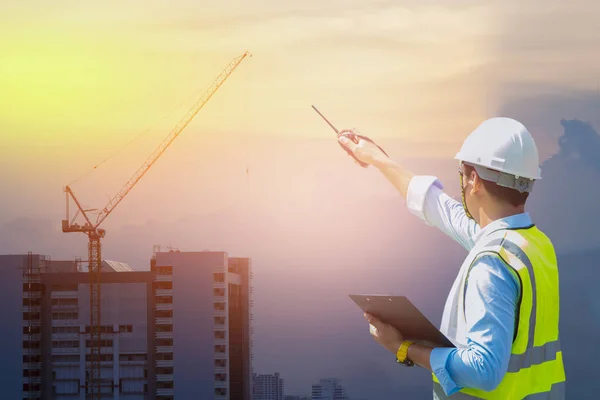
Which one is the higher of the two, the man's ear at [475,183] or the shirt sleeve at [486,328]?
the man's ear at [475,183]

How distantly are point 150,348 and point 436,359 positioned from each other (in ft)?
238

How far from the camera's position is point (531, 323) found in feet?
7.27

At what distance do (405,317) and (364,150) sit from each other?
1.16m

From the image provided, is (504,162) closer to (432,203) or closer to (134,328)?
(432,203)

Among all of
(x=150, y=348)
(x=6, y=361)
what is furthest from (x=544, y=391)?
(x=6, y=361)

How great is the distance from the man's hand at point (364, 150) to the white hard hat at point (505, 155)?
0.93 metres

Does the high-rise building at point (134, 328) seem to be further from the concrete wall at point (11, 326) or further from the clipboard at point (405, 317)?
the clipboard at point (405, 317)

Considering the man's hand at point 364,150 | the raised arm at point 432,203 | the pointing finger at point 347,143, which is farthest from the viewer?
the pointing finger at point 347,143

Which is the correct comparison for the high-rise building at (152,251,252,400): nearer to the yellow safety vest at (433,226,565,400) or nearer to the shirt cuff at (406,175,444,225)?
the shirt cuff at (406,175,444,225)

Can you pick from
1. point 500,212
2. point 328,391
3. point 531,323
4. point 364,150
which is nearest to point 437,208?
point 364,150

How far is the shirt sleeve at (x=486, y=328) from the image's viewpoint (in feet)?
6.98

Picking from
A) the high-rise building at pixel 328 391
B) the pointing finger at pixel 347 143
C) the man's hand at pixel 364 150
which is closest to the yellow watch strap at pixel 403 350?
the man's hand at pixel 364 150

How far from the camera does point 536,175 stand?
7.61 feet

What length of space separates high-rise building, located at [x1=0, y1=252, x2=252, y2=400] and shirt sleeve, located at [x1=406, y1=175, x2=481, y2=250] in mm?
67218
